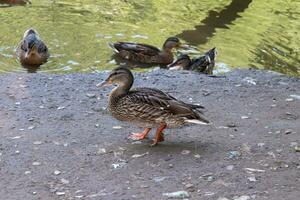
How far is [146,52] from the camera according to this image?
14133mm

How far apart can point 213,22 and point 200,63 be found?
15.1ft

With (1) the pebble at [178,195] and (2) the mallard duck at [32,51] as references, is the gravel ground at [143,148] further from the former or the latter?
(2) the mallard duck at [32,51]

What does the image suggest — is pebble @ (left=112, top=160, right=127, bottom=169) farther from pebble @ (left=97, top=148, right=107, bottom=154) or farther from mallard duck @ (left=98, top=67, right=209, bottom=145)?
mallard duck @ (left=98, top=67, right=209, bottom=145)

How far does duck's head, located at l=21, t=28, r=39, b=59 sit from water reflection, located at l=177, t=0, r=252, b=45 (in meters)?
3.94

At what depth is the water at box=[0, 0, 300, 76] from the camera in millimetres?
13656

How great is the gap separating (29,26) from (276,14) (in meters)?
7.33

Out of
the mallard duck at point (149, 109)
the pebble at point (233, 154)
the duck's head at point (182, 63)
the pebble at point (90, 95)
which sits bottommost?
the duck's head at point (182, 63)

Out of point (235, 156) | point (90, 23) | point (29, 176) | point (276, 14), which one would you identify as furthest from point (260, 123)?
point (276, 14)

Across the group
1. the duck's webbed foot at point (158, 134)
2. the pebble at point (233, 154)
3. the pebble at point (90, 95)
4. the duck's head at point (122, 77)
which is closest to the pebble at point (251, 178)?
the pebble at point (233, 154)

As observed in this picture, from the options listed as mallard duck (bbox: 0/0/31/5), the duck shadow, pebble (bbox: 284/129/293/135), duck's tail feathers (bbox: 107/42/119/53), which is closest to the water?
duck's tail feathers (bbox: 107/42/119/53)

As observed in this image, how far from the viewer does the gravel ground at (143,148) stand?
253 inches

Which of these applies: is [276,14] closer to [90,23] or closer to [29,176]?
[90,23]

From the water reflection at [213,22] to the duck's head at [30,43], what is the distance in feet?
12.9

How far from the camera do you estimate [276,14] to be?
18391 mm
